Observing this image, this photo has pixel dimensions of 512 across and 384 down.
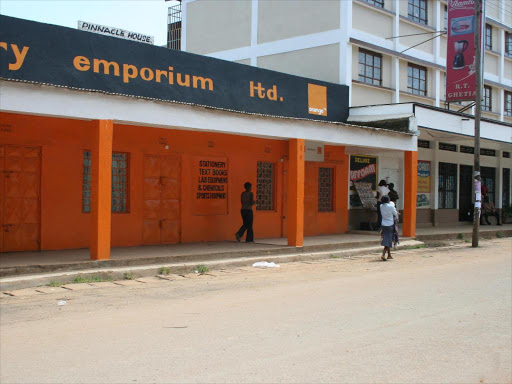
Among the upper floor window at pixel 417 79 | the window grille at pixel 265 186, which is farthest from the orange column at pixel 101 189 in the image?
the upper floor window at pixel 417 79

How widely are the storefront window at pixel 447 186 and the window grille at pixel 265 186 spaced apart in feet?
33.3

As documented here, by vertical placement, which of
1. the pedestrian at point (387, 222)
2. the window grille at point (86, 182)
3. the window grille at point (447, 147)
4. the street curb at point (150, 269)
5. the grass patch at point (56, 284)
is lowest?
the grass patch at point (56, 284)

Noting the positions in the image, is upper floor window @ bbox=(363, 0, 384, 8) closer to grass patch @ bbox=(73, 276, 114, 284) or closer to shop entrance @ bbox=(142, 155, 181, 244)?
shop entrance @ bbox=(142, 155, 181, 244)

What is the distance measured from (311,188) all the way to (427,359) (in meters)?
12.8

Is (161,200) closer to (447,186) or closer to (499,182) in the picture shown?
(447,186)

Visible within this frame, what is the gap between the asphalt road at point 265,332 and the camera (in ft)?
16.9

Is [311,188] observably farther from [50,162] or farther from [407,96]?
[50,162]

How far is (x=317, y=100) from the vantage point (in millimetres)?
18156

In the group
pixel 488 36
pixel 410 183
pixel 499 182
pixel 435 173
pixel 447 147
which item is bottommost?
pixel 410 183

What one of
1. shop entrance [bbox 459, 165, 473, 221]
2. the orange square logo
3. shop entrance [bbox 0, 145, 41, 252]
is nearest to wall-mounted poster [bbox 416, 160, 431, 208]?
shop entrance [bbox 459, 165, 473, 221]

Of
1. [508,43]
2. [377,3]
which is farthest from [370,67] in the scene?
[508,43]

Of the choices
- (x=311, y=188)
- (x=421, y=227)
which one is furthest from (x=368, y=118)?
(x=421, y=227)

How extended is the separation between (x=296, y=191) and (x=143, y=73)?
482cm

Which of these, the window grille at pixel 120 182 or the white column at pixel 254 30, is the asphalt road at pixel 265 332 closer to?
the window grille at pixel 120 182
